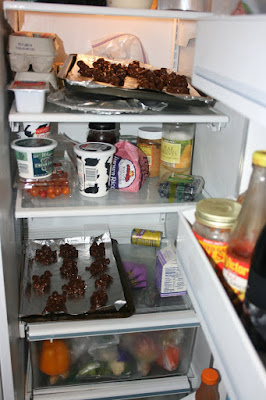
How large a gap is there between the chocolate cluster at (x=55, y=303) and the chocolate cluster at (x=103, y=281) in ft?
0.39

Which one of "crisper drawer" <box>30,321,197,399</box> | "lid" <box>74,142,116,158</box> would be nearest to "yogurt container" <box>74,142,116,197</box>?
"lid" <box>74,142,116,158</box>

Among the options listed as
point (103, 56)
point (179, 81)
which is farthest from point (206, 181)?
point (103, 56)

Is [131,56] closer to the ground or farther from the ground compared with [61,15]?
closer to the ground

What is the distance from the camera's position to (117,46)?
1395 mm

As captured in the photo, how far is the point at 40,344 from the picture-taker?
126 centimetres

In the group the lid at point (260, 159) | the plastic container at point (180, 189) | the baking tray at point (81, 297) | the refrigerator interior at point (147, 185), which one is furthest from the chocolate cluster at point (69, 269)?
the lid at point (260, 159)

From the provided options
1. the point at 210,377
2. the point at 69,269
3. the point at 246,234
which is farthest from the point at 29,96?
the point at 210,377

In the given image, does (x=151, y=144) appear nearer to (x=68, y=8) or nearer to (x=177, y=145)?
(x=177, y=145)

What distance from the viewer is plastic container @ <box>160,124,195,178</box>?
1.28m

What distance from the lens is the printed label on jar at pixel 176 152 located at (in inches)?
50.3

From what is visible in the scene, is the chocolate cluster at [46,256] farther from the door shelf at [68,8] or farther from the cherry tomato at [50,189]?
the door shelf at [68,8]

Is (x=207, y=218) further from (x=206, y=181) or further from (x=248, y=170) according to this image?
(x=206, y=181)

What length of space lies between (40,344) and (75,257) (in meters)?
0.31

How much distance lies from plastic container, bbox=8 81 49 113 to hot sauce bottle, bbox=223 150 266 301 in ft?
2.04
